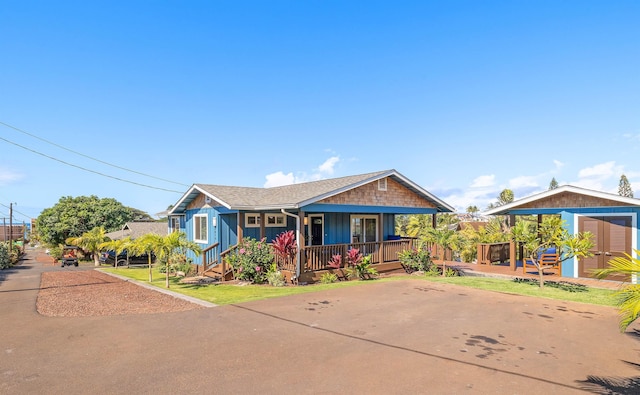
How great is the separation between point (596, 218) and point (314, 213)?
37.9 ft

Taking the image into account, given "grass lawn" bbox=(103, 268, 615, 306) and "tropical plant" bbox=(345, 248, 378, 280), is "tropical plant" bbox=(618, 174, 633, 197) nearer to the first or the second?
"grass lawn" bbox=(103, 268, 615, 306)

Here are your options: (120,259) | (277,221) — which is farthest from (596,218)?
(120,259)

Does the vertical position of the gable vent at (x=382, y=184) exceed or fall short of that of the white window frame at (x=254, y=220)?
it exceeds it

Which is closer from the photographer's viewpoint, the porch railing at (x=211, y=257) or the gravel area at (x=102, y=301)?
the gravel area at (x=102, y=301)

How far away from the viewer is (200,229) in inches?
730

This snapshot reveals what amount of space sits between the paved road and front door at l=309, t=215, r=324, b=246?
7470 millimetres

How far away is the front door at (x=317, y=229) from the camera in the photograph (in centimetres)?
1723

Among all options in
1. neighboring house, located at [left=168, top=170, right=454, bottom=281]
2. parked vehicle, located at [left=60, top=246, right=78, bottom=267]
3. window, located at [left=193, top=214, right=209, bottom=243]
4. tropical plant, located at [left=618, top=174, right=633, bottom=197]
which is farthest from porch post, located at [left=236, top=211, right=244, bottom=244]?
tropical plant, located at [left=618, top=174, right=633, bottom=197]

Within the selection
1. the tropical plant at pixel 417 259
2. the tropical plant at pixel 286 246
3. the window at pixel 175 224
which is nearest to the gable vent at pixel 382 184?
the tropical plant at pixel 417 259

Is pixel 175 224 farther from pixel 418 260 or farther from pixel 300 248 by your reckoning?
pixel 418 260

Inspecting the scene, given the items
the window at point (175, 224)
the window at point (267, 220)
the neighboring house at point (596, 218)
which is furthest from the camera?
the window at point (175, 224)

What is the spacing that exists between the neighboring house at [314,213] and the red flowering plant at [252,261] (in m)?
0.75

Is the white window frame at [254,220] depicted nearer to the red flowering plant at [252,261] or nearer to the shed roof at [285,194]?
the shed roof at [285,194]

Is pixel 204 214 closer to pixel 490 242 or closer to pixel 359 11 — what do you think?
pixel 359 11
